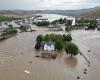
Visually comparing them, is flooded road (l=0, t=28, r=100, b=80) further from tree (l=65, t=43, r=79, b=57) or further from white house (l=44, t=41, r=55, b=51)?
white house (l=44, t=41, r=55, b=51)

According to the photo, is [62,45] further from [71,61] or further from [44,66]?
[44,66]

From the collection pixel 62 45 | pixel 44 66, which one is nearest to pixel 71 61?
pixel 44 66

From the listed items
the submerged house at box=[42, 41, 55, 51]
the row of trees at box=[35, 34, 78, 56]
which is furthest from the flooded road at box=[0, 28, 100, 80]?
the submerged house at box=[42, 41, 55, 51]

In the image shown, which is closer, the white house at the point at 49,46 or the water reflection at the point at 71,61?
the water reflection at the point at 71,61

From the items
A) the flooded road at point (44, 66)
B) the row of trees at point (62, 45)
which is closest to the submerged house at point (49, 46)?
the row of trees at point (62, 45)

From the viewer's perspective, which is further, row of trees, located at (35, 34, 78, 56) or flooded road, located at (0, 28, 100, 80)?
row of trees, located at (35, 34, 78, 56)

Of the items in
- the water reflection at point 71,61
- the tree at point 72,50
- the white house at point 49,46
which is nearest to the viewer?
the water reflection at point 71,61

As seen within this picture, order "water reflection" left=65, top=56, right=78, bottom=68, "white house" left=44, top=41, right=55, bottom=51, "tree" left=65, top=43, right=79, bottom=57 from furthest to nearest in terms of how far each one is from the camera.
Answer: "white house" left=44, top=41, right=55, bottom=51 < "tree" left=65, top=43, right=79, bottom=57 < "water reflection" left=65, top=56, right=78, bottom=68

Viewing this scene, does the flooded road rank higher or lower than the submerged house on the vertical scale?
lower

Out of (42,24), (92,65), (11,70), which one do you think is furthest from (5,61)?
(42,24)

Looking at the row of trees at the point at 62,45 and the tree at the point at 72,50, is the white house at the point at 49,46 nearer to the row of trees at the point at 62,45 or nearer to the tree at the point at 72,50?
the row of trees at the point at 62,45

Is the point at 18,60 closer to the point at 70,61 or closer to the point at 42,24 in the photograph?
the point at 70,61
